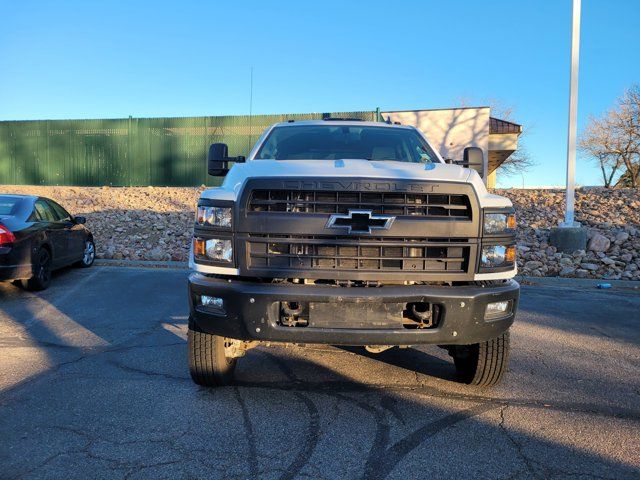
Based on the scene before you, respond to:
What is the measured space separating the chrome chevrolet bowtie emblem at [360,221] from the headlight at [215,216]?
0.68 meters

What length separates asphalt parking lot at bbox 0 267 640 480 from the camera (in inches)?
104

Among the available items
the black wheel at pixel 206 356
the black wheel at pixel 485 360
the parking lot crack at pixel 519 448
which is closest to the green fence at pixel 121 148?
the black wheel at pixel 485 360

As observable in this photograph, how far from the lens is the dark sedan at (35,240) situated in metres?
6.64

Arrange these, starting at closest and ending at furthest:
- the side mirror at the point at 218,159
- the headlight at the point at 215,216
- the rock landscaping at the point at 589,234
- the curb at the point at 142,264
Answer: the headlight at the point at 215,216, the side mirror at the point at 218,159, the rock landscaping at the point at 589,234, the curb at the point at 142,264

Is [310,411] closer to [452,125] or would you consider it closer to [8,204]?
[8,204]

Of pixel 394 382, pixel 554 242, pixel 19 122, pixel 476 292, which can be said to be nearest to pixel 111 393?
pixel 394 382

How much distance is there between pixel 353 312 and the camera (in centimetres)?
297

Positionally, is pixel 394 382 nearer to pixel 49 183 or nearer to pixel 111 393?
pixel 111 393

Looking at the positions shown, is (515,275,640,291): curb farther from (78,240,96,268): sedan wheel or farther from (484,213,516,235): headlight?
(78,240,96,268): sedan wheel

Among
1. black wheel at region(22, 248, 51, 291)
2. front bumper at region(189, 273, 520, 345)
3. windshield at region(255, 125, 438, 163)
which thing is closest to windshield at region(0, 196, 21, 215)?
black wheel at region(22, 248, 51, 291)

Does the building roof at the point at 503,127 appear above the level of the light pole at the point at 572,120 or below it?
above

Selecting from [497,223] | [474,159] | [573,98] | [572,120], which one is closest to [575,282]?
[572,120]

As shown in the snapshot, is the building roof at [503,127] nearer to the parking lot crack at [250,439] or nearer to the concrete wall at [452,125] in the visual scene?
the concrete wall at [452,125]

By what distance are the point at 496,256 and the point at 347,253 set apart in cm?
103
